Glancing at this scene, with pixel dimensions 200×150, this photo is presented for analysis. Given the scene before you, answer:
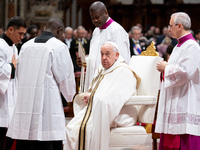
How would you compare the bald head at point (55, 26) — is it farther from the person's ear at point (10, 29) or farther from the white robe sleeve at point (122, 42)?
the white robe sleeve at point (122, 42)

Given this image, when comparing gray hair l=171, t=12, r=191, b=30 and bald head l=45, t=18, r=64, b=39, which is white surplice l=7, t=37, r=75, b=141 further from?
gray hair l=171, t=12, r=191, b=30

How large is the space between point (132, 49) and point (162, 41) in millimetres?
2009

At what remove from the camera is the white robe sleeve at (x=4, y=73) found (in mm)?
4707

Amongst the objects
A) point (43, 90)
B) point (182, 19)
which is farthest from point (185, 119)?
point (43, 90)

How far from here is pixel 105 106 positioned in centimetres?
462

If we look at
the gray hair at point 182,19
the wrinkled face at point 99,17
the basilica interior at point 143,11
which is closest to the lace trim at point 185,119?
the gray hair at point 182,19

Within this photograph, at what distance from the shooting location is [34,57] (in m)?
4.21

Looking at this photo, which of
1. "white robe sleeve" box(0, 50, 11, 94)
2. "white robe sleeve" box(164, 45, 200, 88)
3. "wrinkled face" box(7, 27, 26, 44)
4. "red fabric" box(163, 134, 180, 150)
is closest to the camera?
"white robe sleeve" box(164, 45, 200, 88)

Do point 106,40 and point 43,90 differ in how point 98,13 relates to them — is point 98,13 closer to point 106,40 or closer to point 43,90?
point 106,40

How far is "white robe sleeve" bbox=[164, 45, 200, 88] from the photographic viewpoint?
432 centimetres

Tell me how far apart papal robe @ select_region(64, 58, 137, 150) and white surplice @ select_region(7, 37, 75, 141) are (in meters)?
0.47

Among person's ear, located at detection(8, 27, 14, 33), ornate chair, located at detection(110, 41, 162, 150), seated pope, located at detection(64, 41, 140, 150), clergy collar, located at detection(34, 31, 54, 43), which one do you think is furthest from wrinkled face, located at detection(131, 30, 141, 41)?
clergy collar, located at detection(34, 31, 54, 43)

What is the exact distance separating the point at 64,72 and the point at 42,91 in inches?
11.0

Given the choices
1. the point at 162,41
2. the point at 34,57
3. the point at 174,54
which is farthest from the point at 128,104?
the point at 162,41
